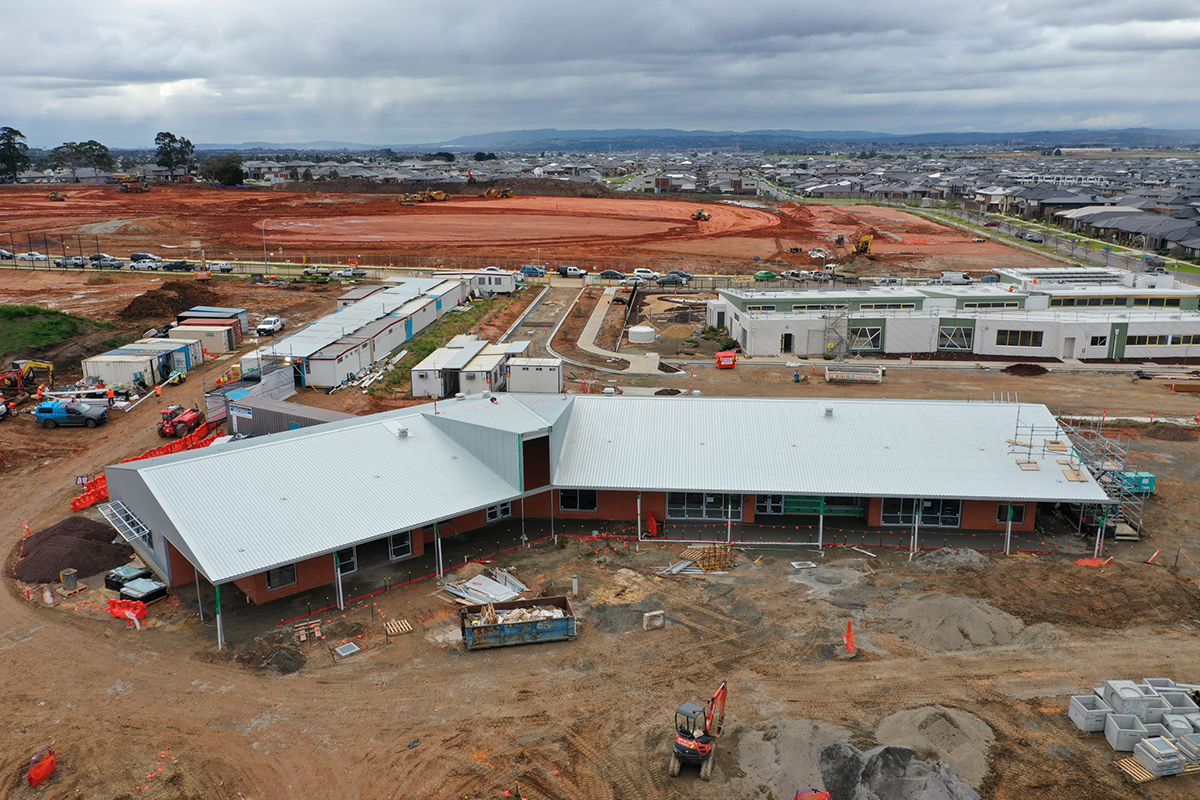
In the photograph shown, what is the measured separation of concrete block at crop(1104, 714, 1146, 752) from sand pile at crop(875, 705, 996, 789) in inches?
112

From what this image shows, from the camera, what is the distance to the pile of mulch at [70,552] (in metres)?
29.6

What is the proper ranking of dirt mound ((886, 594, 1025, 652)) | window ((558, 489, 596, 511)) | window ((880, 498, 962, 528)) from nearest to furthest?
dirt mound ((886, 594, 1025, 652)) < window ((880, 498, 962, 528)) < window ((558, 489, 596, 511))

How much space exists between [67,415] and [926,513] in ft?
146

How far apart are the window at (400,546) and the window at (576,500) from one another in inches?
251

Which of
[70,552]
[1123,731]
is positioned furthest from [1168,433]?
[70,552]

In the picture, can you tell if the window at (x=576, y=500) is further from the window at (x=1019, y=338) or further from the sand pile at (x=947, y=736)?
the window at (x=1019, y=338)

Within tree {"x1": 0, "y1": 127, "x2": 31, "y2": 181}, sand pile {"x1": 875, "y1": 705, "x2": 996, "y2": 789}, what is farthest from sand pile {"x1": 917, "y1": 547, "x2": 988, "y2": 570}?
tree {"x1": 0, "y1": 127, "x2": 31, "y2": 181}

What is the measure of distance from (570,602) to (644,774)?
8.40 meters

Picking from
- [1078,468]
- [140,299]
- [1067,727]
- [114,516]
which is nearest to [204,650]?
[114,516]

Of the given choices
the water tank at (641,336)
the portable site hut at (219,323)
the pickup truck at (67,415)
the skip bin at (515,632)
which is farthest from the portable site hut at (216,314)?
the skip bin at (515,632)

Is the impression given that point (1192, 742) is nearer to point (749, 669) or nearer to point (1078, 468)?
point (749, 669)

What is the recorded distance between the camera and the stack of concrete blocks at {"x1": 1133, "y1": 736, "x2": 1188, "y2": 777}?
20.0 meters

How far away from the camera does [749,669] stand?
24328 millimetres

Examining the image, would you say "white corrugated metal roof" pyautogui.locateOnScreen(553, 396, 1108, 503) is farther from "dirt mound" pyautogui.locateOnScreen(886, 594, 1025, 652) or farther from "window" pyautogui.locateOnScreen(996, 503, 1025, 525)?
"dirt mound" pyautogui.locateOnScreen(886, 594, 1025, 652)
